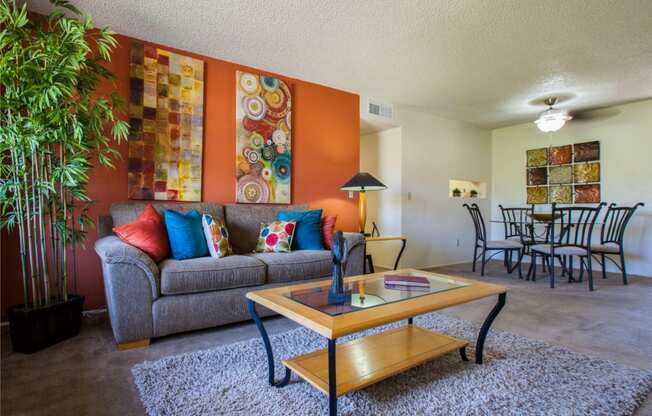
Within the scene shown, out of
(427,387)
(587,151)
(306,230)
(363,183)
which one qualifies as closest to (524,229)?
(587,151)

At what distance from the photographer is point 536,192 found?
5.81 metres

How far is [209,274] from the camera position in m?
2.32

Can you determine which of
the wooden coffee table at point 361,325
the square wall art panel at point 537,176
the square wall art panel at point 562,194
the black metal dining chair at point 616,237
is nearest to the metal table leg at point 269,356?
the wooden coffee table at point 361,325

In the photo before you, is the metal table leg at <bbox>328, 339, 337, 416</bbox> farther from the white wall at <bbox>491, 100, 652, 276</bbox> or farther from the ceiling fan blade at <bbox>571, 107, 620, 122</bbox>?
the ceiling fan blade at <bbox>571, 107, 620, 122</bbox>

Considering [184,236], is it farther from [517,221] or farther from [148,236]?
[517,221]

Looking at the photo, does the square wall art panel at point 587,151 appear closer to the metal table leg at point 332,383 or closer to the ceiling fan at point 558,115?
the ceiling fan at point 558,115

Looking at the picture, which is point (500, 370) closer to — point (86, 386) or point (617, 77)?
point (86, 386)

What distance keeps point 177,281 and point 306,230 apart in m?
1.29

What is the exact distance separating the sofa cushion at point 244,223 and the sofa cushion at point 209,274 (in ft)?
1.95

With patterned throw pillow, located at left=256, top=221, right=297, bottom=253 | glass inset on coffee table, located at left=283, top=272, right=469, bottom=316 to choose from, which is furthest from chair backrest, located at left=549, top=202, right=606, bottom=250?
patterned throw pillow, located at left=256, top=221, right=297, bottom=253

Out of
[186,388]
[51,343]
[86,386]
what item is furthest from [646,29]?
[51,343]

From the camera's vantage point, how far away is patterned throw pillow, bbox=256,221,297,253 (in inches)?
119

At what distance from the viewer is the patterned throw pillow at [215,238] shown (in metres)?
2.64

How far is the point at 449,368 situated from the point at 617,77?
4.06m
